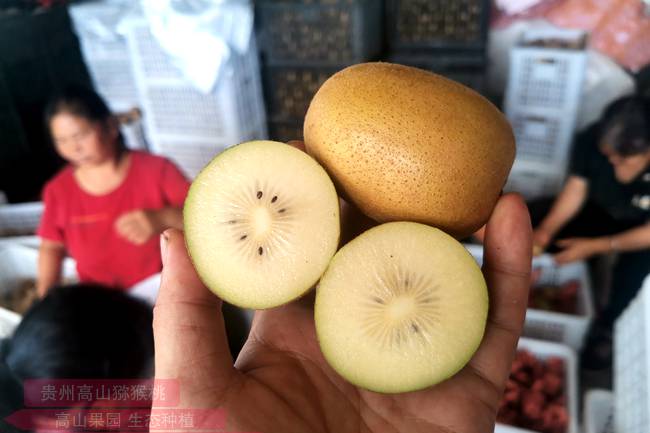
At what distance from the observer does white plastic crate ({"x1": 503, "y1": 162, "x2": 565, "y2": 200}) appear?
1.84 meters

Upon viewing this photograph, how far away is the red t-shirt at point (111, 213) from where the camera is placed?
1.51 metres

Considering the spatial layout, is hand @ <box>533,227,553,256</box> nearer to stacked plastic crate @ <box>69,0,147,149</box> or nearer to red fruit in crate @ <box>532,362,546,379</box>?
red fruit in crate @ <box>532,362,546,379</box>

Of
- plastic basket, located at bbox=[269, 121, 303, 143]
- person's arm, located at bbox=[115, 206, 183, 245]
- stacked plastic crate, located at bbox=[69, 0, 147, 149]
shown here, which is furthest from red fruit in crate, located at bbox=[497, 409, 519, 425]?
stacked plastic crate, located at bbox=[69, 0, 147, 149]

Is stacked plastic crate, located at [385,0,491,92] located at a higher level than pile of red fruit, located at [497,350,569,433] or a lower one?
higher

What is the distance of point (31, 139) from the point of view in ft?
6.33

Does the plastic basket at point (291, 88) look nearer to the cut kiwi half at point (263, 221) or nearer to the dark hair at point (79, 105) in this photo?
the dark hair at point (79, 105)

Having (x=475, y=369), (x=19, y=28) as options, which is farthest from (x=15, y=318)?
(x=475, y=369)

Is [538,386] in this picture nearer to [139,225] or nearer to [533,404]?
[533,404]

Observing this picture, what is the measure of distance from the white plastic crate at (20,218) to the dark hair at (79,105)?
1.83ft

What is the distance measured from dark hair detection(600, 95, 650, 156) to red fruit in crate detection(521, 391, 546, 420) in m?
0.69

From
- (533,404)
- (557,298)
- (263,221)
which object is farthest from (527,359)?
(263,221)

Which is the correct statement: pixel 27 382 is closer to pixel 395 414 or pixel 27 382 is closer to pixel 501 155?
pixel 395 414

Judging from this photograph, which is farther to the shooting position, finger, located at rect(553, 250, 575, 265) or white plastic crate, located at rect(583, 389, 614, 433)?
finger, located at rect(553, 250, 575, 265)

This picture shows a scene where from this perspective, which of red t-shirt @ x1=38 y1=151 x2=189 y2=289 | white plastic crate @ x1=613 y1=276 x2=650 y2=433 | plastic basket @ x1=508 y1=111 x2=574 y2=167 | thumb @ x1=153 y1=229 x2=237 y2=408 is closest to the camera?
thumb @ x1=153 y1=229 x2=237 y2=408
